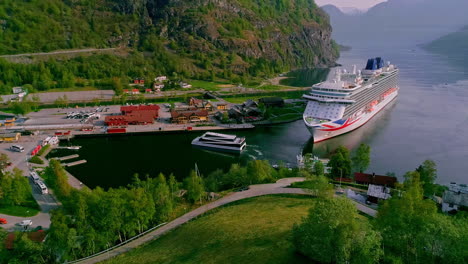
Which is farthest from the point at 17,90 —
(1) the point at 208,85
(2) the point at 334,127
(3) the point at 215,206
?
(3) the point at 215,206

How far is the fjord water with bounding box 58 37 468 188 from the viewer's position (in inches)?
1747

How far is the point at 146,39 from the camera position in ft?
403

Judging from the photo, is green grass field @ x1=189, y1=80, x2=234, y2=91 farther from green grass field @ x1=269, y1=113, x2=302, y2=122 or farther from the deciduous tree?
the deciduous tree

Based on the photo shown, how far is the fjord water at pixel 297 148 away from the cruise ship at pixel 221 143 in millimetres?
1430

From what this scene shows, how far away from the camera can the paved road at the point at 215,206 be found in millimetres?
24844

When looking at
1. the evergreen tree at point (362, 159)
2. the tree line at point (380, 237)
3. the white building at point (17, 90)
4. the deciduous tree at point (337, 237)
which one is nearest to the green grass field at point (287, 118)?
the evergreen tree at point (362, 159)

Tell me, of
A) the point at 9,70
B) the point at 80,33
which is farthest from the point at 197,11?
the point at 9,70

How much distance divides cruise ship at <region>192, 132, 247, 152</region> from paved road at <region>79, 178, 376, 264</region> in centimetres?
1581

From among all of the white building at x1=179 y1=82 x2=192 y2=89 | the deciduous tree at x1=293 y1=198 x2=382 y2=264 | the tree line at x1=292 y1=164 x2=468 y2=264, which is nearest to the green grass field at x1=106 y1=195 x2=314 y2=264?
the deciduous tree at x1=293 y1=198 x2=382 y2=264

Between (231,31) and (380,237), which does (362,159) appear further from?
(231,31)

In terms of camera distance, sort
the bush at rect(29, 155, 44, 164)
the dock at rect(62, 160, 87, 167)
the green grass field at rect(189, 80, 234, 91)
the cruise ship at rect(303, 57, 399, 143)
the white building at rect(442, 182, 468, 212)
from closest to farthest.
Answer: the white building at rect(442, 182, 468, 212)
the dock at rect(62, 160, 87, 167)
the bush at rect(29, 155, 44, 164)
the cruise ship at rect(303, 57, 399, 143)
the green grass field at rect(189, 80, 234, 91)

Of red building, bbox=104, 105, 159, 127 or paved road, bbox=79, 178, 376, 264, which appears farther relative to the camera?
red building, bbox=104, 105, 159, 127

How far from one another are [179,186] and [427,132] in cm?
4670

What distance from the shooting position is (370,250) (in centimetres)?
1560
